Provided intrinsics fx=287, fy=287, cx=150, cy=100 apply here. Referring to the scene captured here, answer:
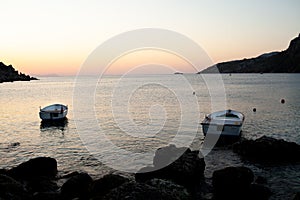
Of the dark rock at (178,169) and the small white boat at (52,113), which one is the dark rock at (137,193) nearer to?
the dark rock at (178,169)

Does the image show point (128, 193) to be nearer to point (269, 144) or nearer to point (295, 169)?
point (295, 169)

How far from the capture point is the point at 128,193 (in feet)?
33.3

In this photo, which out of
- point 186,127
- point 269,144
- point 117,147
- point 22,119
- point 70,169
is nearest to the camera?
point 70,169

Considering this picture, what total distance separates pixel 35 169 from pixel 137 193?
461 inches

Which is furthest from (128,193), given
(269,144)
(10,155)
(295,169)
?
(10,155)

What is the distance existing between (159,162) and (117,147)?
8.85 meters

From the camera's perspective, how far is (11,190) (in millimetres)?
13312

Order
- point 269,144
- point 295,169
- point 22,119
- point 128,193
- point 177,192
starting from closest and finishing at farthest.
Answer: point 128,193 < point 177,192 < point 295,169 < point 269,144 < point 22,119

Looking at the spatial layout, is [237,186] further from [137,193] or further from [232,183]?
[137,193]

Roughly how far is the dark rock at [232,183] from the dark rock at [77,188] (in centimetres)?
716

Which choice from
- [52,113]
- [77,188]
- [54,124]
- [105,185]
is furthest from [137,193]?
[52,113]

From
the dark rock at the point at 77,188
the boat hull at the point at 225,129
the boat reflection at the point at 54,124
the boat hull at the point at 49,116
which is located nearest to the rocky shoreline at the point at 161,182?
the dark rock at the point at 77,188

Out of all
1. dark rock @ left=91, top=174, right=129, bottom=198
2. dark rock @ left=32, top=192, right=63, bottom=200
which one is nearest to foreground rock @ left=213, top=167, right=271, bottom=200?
dark rock @ left=91, top=174, right=129, bottom=198

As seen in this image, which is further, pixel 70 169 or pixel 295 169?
pixel 70 169
